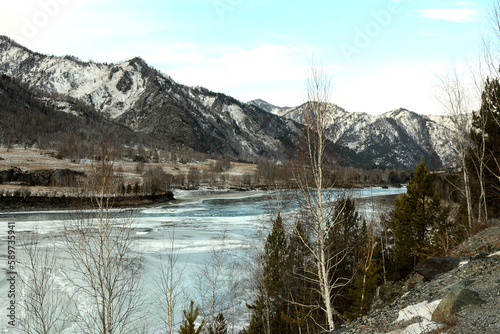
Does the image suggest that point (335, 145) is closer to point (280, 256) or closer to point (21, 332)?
point (280, 256)

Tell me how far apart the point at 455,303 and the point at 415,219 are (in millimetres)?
17831

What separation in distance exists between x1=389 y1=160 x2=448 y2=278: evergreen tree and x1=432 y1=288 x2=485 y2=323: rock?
16840 mm

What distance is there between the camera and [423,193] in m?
23.4

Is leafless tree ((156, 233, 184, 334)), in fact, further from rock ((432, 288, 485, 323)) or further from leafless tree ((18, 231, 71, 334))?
rock ((432, 288, 485, 323))

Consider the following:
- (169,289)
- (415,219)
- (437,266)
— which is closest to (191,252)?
(169,289)

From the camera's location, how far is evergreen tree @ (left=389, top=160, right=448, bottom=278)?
22.7m

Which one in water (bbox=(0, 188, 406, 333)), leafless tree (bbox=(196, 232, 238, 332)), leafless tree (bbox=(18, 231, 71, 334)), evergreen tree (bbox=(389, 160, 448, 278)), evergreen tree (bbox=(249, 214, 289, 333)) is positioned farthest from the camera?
evergreen tree (bbox=(389, 160, 448, 278))

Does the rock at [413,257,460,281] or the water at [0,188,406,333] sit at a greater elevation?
the rock at [413,257,460,281]

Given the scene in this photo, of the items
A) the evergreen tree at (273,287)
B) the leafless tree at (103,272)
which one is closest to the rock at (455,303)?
the leafless tree at (103,272)

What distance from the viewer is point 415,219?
2273 centimetres

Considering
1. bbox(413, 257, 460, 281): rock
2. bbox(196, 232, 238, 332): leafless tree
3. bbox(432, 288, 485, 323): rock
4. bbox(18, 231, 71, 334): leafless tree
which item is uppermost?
bbox(432, 288, 485, 323): rock

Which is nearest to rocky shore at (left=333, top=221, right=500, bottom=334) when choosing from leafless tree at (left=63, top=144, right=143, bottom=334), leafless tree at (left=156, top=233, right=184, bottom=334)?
leafless tree at (left=63, top=144, right=143, bottom=334)

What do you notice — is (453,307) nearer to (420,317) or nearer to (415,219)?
(420,317)

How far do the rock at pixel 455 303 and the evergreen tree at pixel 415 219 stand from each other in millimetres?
16840
